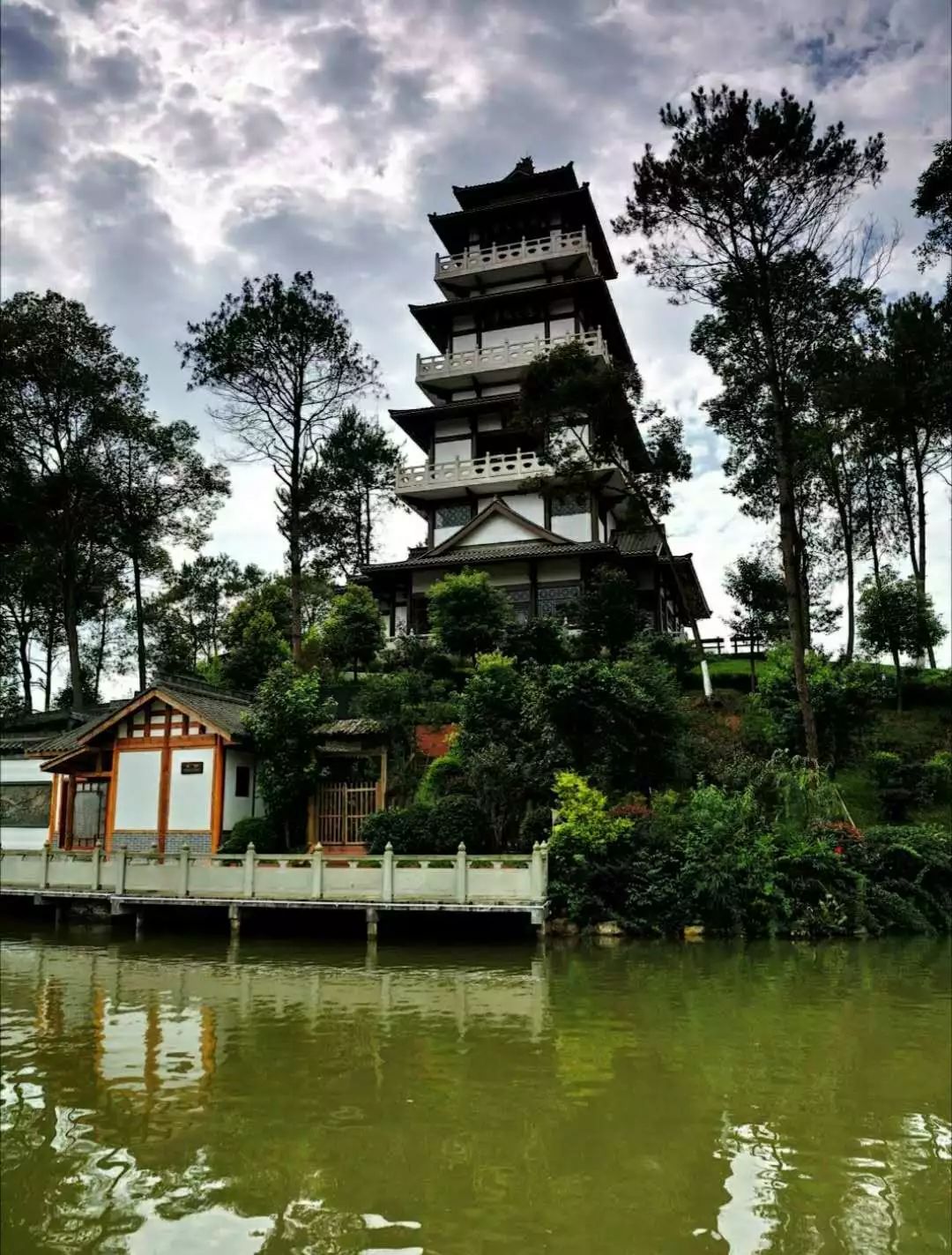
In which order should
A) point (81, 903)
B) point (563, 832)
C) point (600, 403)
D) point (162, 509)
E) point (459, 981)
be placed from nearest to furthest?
1. point (459, 981)
2. point (563, 832)
3. point (81, 903)
4. point (600, 403)
5. point (162, 509)

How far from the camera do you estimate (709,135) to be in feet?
72.1

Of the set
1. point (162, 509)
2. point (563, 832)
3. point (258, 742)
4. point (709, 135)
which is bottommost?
point (563, 832)

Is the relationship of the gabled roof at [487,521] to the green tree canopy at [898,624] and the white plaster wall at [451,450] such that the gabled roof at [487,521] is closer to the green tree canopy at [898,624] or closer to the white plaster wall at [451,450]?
the white plaster wall at [451,450]

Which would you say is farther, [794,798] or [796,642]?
[796,642]

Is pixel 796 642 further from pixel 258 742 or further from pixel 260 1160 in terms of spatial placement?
pixel 260 1160

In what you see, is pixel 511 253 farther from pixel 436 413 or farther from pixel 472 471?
pixel 472 471

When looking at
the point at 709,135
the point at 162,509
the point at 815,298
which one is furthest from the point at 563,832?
the point at 162,509

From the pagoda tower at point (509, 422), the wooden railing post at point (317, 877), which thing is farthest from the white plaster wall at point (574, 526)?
the wooden railing post at point (317, 877)

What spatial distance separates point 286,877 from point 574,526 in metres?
18.1

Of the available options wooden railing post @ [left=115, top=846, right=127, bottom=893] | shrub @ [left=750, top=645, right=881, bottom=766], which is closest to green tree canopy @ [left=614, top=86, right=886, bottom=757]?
shrub @ [left=750, top=645, right=881, bottom=766]

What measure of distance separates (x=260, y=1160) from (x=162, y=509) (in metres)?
30.3

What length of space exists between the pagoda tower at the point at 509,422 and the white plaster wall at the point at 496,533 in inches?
1.7

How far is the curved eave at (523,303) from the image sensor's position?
3350cm

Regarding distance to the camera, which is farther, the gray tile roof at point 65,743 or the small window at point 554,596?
the small window at point 554,596
